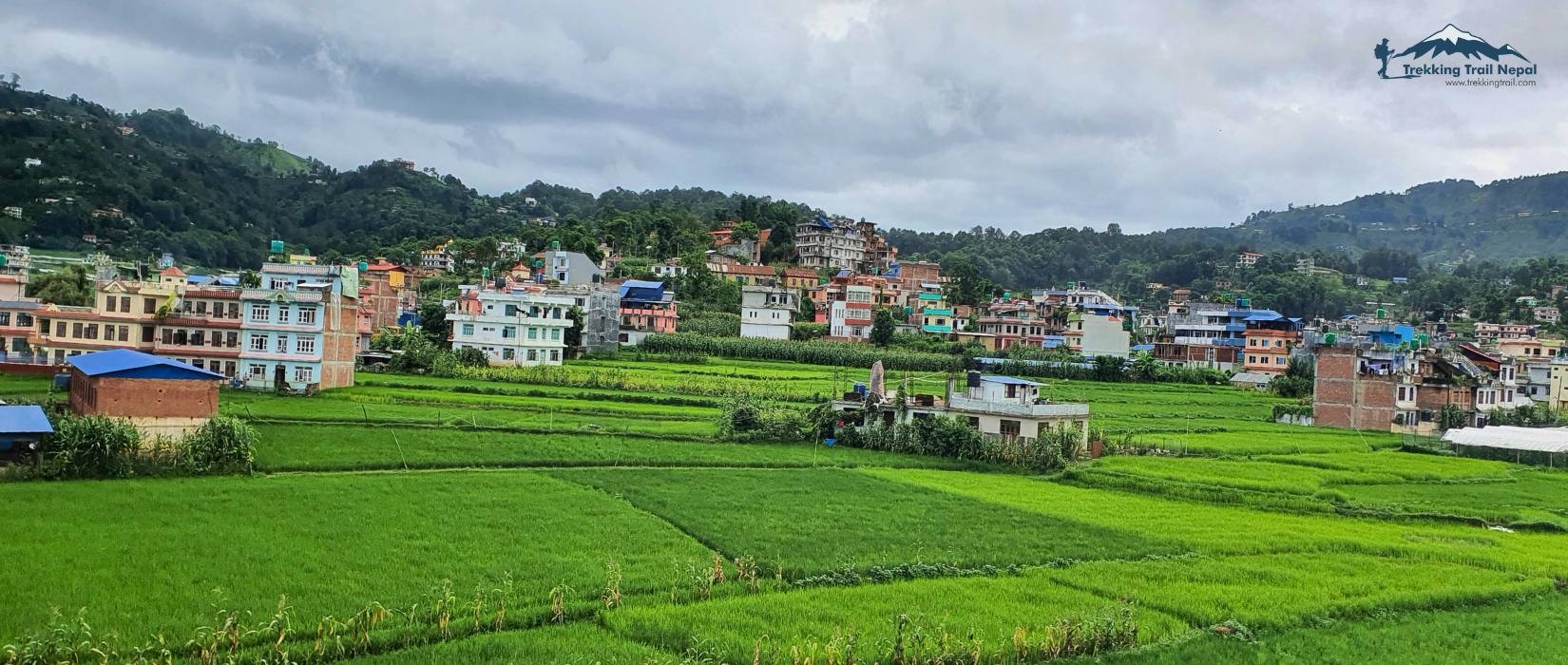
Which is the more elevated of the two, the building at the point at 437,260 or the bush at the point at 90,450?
the building at the point at 437,260

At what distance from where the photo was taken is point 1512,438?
46.6 meters

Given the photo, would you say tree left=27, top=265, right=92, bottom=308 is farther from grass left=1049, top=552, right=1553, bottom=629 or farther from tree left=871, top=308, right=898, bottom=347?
grass left=1049, top=552, right=1553, bottom=629

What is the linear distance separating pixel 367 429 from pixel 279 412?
4.95 m

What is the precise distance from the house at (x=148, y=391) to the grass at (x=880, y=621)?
68.2 ft

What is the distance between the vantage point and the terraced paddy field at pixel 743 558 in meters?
15.5

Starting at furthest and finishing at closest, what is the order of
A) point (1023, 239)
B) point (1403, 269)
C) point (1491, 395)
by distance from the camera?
point (1023, 239)
point (1403, 269)
point (1491, 395)

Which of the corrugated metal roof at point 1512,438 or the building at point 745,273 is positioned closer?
the corrugated metal roof at point 1512,438

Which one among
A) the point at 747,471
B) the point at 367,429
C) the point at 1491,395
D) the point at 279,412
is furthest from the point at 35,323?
the point at 1491,395

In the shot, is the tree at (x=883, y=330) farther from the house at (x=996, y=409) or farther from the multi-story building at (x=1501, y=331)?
the multi-story building at (x=1501, y=331)

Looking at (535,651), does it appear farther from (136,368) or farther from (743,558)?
(136,368)

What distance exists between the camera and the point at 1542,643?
17672 mm

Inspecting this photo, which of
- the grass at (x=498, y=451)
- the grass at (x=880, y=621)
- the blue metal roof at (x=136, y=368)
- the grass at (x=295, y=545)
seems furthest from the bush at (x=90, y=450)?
the grass at (x=880, y=621)

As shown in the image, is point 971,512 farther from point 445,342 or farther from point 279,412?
point 445,342

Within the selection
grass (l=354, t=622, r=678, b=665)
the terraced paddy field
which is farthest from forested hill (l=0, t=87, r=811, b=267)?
grass (l=354, t=622, r=678, b=665)
